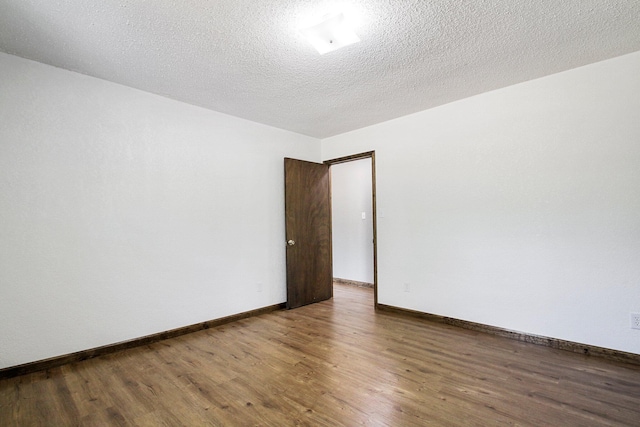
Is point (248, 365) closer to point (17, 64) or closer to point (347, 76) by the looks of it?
point (347, 76)

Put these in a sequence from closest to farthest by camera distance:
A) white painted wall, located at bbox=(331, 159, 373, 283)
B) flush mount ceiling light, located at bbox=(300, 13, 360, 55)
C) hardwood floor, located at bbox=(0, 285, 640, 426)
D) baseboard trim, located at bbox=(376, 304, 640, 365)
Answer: hardwood floor, located at bbox=(0, 285, 640, 426) < flush mount ceiling light, located at bbox=(300, 13, 360, 55) < baseboard trim, located at bbox=(376, 304, 640, 365) < white painted wall, located at bbox=(331, 159, 373, 283)

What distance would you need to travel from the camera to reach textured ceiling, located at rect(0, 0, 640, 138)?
1792mm

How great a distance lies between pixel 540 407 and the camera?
71.3 inches

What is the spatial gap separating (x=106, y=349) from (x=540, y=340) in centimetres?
410

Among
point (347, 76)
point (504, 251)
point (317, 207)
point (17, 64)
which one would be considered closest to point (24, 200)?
point (17, 64)

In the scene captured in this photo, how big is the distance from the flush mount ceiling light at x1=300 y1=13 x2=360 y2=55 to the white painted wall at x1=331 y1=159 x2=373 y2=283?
3.22 m

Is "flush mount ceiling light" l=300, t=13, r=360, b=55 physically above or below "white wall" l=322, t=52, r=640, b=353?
above

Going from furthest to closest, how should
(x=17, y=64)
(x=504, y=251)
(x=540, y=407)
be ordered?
(x=504, y=251)
(x=17, y=64)
(x=540, y=407)

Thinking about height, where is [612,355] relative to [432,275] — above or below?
below

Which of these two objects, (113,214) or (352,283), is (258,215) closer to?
(113,214)

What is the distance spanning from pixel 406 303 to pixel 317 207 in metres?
1.88

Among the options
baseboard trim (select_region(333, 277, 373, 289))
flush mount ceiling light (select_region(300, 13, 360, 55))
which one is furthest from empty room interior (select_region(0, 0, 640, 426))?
baseboard trim (select_region(333, 277, 373, 289))

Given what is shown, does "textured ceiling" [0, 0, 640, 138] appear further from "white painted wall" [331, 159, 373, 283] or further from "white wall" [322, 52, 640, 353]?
"white painted wall" [331, 159, 373, 283]

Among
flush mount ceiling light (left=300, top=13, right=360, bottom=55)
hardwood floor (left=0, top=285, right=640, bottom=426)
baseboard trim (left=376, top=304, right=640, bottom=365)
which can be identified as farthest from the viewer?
baseboard trim (left=376, top=304, right=640, bottom=365)
